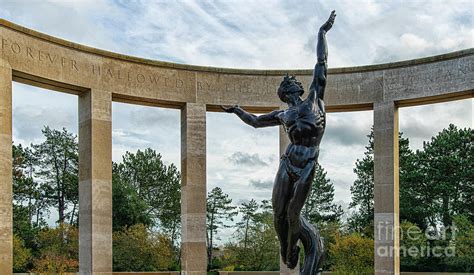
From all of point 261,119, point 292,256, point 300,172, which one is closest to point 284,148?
point 261,119

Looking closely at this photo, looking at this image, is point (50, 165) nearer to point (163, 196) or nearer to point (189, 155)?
point (163, 196)

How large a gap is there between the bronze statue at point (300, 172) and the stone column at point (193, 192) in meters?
12.1

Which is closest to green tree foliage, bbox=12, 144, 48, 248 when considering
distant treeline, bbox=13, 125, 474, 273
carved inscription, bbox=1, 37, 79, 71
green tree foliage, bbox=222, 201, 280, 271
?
distant treeline, bbox=13, 125, 474, 273

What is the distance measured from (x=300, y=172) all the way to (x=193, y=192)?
1281 centimetres

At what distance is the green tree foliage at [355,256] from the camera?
38.6 metres

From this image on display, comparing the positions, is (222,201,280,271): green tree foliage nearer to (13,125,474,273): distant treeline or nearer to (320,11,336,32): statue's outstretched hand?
(13,125,474,273): distant treeline

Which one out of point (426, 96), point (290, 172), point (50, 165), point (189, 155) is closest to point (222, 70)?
point (189, 155)

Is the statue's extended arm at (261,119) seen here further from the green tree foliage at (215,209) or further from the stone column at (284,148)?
the green tree foliage at (215,209)

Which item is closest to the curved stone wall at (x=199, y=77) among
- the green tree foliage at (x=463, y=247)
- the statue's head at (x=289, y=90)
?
the statue's head at (x=289, y=90)

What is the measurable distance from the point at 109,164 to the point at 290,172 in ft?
→ 41.0

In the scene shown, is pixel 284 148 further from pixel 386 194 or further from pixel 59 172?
pixel 59 172

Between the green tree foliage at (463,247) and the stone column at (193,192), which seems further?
the green tree foliage at (463,247)

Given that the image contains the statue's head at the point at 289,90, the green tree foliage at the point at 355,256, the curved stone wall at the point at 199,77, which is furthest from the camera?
the green tree foliage at the point at 355,256

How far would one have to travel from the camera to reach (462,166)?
149 ft
